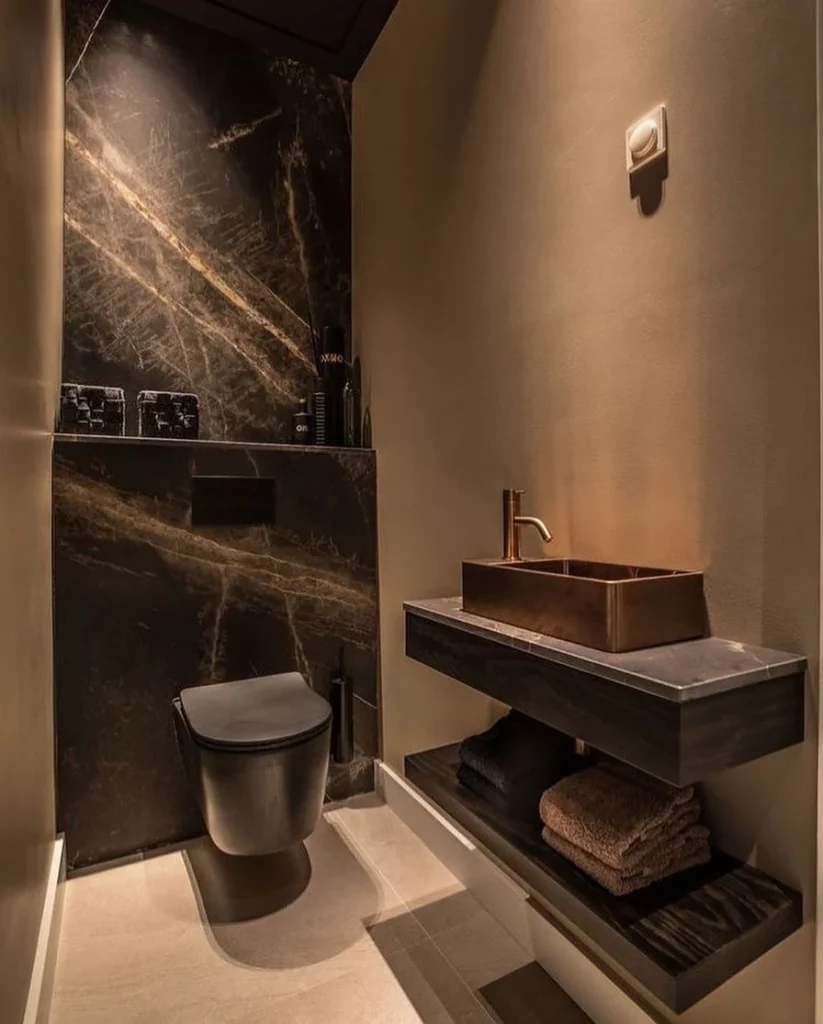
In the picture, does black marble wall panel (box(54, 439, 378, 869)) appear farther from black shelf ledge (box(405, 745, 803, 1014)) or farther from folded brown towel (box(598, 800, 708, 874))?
folded brown towel (box(598, 800, 708, 874))

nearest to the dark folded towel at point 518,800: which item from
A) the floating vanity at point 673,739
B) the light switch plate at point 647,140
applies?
the floating vanity at point 673,739

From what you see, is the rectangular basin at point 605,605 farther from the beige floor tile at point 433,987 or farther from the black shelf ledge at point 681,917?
the beige floor tile at point 433,987

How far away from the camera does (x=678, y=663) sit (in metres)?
0.90

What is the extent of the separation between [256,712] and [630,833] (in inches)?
40.5

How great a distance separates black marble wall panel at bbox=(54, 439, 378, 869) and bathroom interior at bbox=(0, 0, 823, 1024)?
13mm

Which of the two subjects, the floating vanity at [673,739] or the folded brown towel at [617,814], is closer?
the floating vanity at [673,739]

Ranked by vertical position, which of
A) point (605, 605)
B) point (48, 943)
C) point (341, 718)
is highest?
point (605, 605)

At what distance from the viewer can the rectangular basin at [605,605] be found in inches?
37.2

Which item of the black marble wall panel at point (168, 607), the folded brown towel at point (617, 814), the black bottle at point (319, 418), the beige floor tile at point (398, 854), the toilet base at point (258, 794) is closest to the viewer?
the folded brown towel at point (617, 814)

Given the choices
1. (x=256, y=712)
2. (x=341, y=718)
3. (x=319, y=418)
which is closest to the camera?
(x=256, y=712)

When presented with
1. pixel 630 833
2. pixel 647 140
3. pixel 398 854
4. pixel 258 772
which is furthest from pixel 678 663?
pixel 398 854

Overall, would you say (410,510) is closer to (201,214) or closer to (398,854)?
(398,854)

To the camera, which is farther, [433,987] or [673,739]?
[433,987]

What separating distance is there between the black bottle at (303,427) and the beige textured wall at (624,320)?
1.29ft
